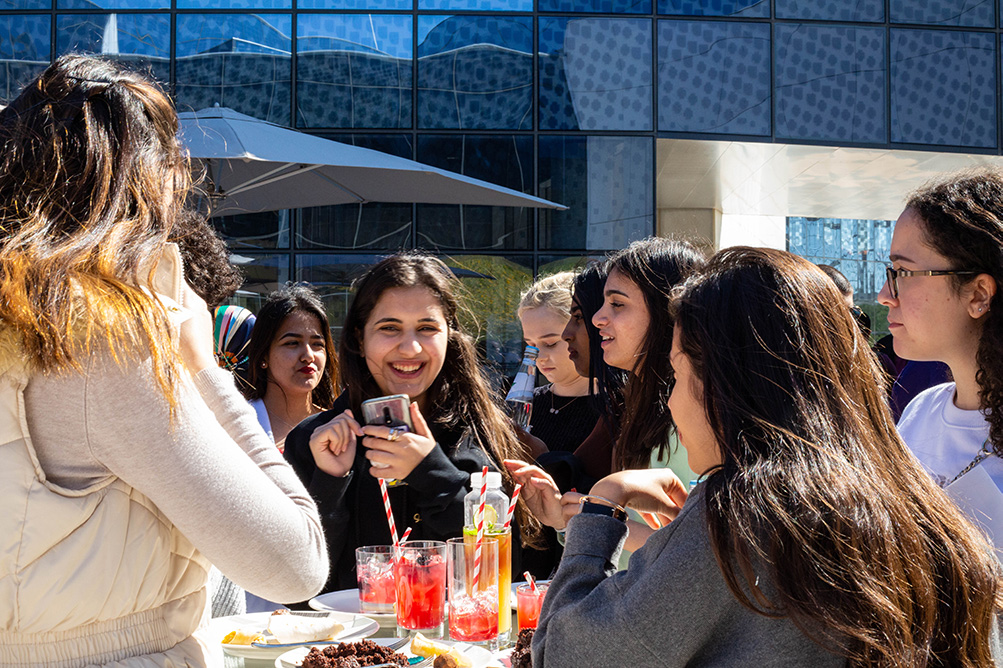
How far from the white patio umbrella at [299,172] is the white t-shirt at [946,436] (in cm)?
451

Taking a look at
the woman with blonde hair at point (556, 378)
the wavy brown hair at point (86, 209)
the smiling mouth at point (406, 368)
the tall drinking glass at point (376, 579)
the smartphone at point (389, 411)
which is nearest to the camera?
the wavy brown hair at point (86, 209)

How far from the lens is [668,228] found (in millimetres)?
13938

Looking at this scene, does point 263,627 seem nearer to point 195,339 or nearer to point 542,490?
point 542,490

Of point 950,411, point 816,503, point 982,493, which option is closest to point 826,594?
point 816,503

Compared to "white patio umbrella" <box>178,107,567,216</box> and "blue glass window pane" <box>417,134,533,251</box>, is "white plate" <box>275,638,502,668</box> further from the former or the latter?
"blue glass window pane" <box>417,134,533,251</box>

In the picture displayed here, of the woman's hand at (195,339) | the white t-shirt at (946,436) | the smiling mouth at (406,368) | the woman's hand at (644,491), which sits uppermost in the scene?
the woman's hand at (195,339)

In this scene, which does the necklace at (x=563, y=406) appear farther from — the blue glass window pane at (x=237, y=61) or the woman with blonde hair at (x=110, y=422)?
the blue glass window pane at (x=237, y=61)

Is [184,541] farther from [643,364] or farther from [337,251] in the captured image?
[337,251]

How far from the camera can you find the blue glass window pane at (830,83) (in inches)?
421

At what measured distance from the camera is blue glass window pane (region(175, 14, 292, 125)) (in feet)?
33.7

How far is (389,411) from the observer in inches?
99.2

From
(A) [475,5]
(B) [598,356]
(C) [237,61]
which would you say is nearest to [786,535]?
(B) [598,356]

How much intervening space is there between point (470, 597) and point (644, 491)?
1.81 feet

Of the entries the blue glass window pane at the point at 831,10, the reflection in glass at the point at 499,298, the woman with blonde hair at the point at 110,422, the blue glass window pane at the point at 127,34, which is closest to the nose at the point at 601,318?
the woman with blonde hair at the point at 110,422
